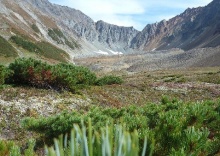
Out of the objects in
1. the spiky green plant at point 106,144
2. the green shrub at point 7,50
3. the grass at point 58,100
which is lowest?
the grass at point 58,100

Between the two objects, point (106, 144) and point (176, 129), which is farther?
point (176, 129)

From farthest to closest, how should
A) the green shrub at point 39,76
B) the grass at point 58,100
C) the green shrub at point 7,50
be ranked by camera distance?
the green shrub at point 7,50
the green shrub at point 39,76
the grass at point 58,100

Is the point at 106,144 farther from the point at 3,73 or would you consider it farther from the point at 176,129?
the point at 3,73

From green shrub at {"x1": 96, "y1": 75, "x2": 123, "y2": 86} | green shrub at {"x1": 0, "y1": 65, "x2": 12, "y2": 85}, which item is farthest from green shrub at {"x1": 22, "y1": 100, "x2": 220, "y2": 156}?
green shrub at {"x1": 96, "y1": 75, "x2": 123, "y2": 86}

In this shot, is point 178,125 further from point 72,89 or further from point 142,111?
point 72,89

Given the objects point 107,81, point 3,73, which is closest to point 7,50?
point 107,81

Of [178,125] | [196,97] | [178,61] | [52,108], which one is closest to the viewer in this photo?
[178,125]

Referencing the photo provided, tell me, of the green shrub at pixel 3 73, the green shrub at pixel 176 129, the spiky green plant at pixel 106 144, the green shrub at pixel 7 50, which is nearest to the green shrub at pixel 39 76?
the green shrub at pixel 3 73

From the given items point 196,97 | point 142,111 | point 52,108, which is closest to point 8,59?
point 196,97

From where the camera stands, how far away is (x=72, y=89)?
21.4 meters

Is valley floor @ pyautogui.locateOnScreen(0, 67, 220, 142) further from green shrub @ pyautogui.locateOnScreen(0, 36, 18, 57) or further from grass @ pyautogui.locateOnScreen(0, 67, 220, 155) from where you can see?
green shrub @ pyautogui.locateOnScreen(0, 36, 18, 57)

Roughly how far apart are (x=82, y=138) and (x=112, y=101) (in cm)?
2044

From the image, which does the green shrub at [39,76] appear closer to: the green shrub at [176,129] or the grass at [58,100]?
the grass at [58,100]

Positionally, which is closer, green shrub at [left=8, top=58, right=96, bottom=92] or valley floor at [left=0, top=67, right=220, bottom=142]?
valley floor at [left=0, top=67, right=220, bottom=142]
